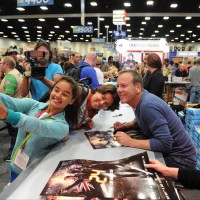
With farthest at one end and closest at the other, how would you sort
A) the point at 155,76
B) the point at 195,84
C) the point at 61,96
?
the point at 195,84
the point at 155,76
the point at 61,96

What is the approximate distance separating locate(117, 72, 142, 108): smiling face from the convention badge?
0.79 m

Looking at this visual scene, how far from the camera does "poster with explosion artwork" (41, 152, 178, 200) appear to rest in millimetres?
1029

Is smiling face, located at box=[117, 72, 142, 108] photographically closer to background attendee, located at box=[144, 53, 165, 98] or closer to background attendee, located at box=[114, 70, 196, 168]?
background attendee, located at box=[114, 70, 196, 168]

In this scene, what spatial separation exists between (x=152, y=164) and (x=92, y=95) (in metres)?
0.97

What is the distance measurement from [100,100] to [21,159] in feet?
2.72

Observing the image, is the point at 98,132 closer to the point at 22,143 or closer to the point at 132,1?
the point at 22,143

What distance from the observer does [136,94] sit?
6.12ft

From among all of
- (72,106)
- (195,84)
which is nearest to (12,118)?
(72,106)

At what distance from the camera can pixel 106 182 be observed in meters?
1.12

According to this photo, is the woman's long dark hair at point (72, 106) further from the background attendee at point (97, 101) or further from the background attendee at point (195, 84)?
the background attendee at point (195, 84)

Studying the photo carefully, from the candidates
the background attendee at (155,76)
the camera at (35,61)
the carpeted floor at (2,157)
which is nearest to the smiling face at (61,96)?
the camera at (35,61)

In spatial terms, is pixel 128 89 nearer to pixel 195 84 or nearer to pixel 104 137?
pixel 104 137

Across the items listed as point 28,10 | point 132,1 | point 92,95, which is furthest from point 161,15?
point 92,95

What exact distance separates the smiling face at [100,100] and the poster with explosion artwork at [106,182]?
30.7 inches
